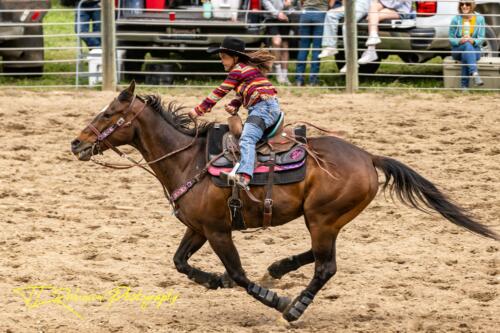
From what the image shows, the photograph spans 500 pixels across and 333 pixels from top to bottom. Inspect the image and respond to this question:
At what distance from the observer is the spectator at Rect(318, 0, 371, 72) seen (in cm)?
1562

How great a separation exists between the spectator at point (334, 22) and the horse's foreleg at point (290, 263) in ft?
26.3

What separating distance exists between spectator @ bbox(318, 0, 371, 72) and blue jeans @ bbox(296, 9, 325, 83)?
0.13m

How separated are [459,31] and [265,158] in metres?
8.38

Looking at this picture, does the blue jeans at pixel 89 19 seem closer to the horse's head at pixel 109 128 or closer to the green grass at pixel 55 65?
the green grass at pixel 55 65

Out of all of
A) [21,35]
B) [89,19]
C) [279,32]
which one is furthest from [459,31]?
[21,35]

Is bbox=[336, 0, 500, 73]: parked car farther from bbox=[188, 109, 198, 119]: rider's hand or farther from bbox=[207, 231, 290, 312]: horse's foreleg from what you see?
bbox=[207, 231, 290, 312]: horse's foreleg

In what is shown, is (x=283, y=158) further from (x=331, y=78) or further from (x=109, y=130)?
(x=331, y=78)

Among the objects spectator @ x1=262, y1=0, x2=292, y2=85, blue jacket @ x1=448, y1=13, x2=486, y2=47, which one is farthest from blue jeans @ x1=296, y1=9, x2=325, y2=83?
blue jacket @ x1=448, y1=13, x2=486, y2=47

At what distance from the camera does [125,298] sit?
26.6 ft

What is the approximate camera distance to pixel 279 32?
53.4ft

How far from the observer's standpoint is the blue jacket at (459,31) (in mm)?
15180

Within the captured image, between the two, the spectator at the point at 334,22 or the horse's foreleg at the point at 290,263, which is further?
the spectator at the point at 334,22

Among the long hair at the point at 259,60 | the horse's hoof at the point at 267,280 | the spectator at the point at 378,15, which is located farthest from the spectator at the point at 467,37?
the long hair at the point at 259,60

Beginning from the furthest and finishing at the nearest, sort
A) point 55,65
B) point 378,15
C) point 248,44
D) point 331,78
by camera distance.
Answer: point 55,65, point 331,78, point 248,44, point 378,15
